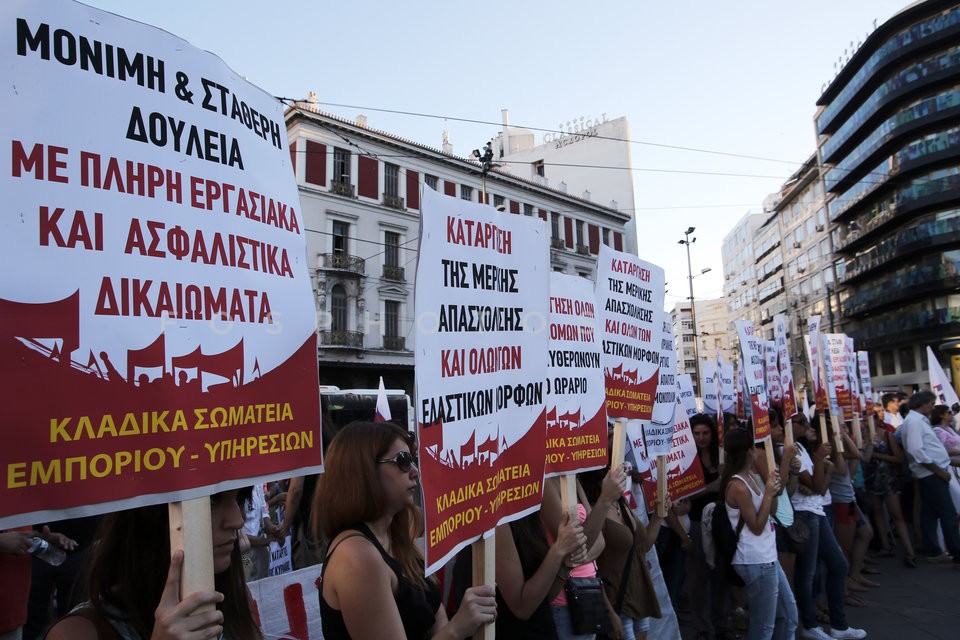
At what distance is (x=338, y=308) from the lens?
28859mm

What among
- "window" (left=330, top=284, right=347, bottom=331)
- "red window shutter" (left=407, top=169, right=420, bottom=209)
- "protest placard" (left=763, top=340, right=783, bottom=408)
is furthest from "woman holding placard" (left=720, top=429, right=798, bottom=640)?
"red window shutter" (left=407, top=169, right=420, bottom=209)

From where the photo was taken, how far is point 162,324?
5.17 feet

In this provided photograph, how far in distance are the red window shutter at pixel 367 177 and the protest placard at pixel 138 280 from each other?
2925 cm

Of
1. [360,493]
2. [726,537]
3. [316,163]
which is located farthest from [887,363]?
[360,493]

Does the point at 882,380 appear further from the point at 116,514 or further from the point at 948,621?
the point at 116,514

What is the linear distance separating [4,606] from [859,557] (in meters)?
7.66

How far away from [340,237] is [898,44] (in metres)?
37.5

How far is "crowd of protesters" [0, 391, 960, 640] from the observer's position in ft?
5.29

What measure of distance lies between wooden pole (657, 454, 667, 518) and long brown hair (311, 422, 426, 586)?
2.43 metres

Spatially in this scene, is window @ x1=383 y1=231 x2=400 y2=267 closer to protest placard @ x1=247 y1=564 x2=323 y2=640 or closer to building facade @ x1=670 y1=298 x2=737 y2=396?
protest placard @ x1=247 y1=564 x2=323 y2=640

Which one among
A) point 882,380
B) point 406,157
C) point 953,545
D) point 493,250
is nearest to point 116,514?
point 493,250

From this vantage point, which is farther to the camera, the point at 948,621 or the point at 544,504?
the point at 948,621

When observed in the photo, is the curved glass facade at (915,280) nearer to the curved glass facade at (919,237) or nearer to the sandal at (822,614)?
the curved glass facade at (919,237)

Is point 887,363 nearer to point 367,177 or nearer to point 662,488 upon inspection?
point 367,177
